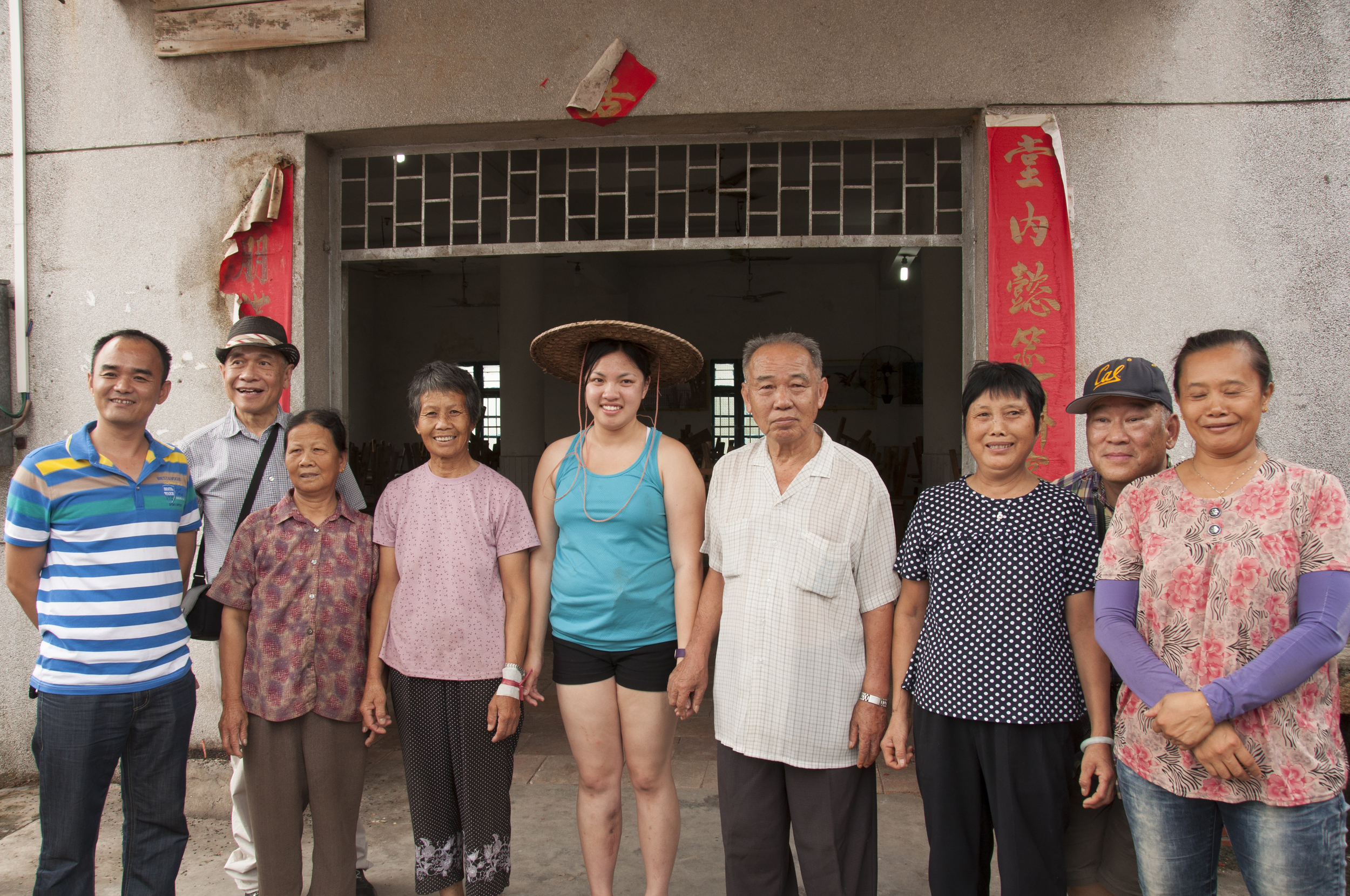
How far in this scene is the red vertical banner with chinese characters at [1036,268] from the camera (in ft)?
10.4

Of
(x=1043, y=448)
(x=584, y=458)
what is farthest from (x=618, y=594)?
(x=1043, y=448)

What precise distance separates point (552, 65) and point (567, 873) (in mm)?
3147

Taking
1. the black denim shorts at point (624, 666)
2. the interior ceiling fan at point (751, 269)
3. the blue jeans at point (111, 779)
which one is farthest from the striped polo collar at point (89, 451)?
the interior ceiling fan at point (751, 269)

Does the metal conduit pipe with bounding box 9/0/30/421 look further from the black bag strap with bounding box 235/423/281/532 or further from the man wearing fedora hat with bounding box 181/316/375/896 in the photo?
the black bag strap with bounding box 235/423/281/532

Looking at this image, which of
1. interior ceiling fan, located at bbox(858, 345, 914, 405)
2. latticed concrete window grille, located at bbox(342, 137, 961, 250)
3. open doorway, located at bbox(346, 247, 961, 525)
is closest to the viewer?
latticed concrete window grille, located at bbox(342, 137, 961, 250)

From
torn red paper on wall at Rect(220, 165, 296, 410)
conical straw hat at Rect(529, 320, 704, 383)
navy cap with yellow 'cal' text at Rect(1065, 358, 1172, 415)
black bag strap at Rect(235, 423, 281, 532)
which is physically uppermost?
torn red paper on wall at Rect(220, 165, 296, 410)

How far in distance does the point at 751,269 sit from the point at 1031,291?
972cm

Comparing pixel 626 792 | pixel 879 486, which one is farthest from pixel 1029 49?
pixel 626 792

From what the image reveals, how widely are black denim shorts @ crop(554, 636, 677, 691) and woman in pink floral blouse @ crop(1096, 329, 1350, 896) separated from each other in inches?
43.5

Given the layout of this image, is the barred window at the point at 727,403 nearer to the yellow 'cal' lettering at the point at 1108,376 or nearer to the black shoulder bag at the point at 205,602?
the black shoulder bag at the point at 205,602

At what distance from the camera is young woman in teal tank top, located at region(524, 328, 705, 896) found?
2252 mm

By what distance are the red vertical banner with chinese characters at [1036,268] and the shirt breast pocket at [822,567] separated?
1.50 m

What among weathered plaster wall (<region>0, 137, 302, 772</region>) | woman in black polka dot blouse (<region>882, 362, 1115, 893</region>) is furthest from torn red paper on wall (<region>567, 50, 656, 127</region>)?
woman in black polka dot blouse (<region>882, 362, 1115, 893</region>)

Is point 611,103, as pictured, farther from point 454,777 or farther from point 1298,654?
point 1298,654
